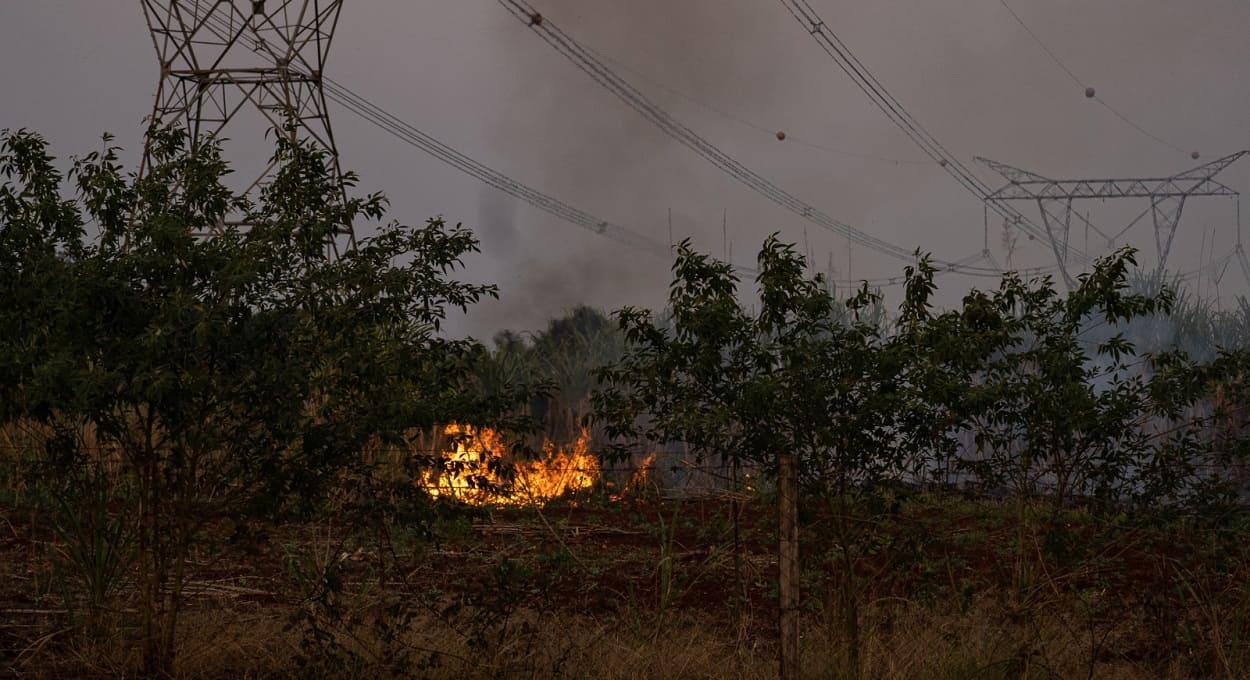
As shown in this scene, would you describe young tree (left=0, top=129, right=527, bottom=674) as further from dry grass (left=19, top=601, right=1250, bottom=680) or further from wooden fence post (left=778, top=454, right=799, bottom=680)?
wooden fence post (left=778, top=454, right=799, bottom=680)

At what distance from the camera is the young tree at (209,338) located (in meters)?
6.57

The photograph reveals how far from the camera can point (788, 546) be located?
20.7 feet

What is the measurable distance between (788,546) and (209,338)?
336cm

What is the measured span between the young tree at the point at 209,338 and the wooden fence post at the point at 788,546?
2044 millimetres

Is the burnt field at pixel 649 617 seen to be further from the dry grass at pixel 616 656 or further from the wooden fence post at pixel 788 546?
the wooden fence post at pixel 788 546

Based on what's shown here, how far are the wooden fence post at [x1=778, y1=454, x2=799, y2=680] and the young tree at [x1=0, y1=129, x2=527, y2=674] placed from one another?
2.04 meters

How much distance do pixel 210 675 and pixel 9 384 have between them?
220cm

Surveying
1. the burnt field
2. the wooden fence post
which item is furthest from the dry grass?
the wooden fence post

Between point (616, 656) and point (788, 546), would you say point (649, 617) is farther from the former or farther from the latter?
point (788, 546)

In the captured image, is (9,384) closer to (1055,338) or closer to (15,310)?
(15,310)

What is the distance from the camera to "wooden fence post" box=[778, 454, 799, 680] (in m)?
6.29

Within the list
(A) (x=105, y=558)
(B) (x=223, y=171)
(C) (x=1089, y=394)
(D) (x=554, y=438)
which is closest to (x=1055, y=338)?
(C) (x=1089, y=394)

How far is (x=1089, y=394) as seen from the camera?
784 cm

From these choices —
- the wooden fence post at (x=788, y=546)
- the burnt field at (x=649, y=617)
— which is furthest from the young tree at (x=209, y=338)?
the wooden fence post at (x=788, y=546)
